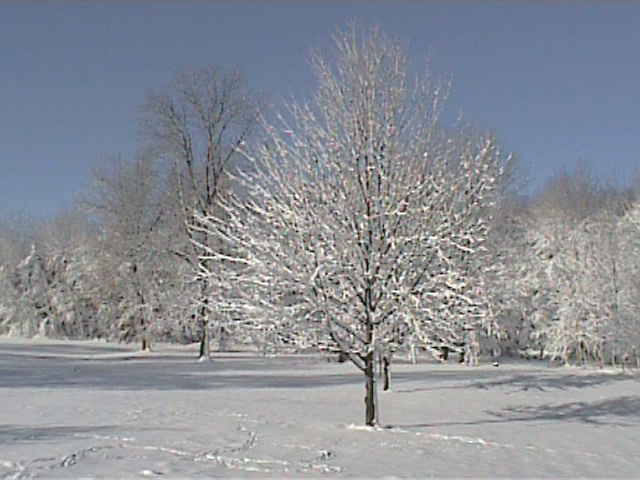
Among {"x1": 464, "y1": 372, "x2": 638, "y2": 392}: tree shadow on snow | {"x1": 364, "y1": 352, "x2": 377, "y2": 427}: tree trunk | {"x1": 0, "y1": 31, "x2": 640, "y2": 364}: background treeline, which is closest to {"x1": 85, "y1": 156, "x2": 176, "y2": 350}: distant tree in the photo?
{"x1": 0, "y1": 31, "x2": 640, "y2": 364}: background treeline

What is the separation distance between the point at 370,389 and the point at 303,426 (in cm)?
126

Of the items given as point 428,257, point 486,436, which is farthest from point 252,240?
point 486,436

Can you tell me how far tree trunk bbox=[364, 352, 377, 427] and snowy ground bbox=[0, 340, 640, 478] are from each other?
34cm

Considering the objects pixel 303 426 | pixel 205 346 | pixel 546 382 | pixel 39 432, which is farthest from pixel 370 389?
pixel 205 346

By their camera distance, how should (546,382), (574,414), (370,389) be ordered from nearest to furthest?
(370,389), (574,414), (546,382)

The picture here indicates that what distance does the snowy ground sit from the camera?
8039mm

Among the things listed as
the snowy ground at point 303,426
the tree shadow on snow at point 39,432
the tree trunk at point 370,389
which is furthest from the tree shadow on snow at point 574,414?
the tree shadow on snow at point 39,432

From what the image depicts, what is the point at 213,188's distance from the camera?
2856 centimetres

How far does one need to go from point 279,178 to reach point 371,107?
193 centimetres

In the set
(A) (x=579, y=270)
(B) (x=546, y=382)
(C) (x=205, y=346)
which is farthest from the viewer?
(A) (x=579, y=270)

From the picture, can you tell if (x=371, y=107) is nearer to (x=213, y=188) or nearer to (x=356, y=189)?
(x=356, y=189)

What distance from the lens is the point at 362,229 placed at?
36.6 ft

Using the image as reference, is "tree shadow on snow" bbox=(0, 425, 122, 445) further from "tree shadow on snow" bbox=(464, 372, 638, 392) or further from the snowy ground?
"tree shadow on snow" bbox=(464, 372, 638, 392)

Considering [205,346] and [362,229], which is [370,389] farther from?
[205,346]
